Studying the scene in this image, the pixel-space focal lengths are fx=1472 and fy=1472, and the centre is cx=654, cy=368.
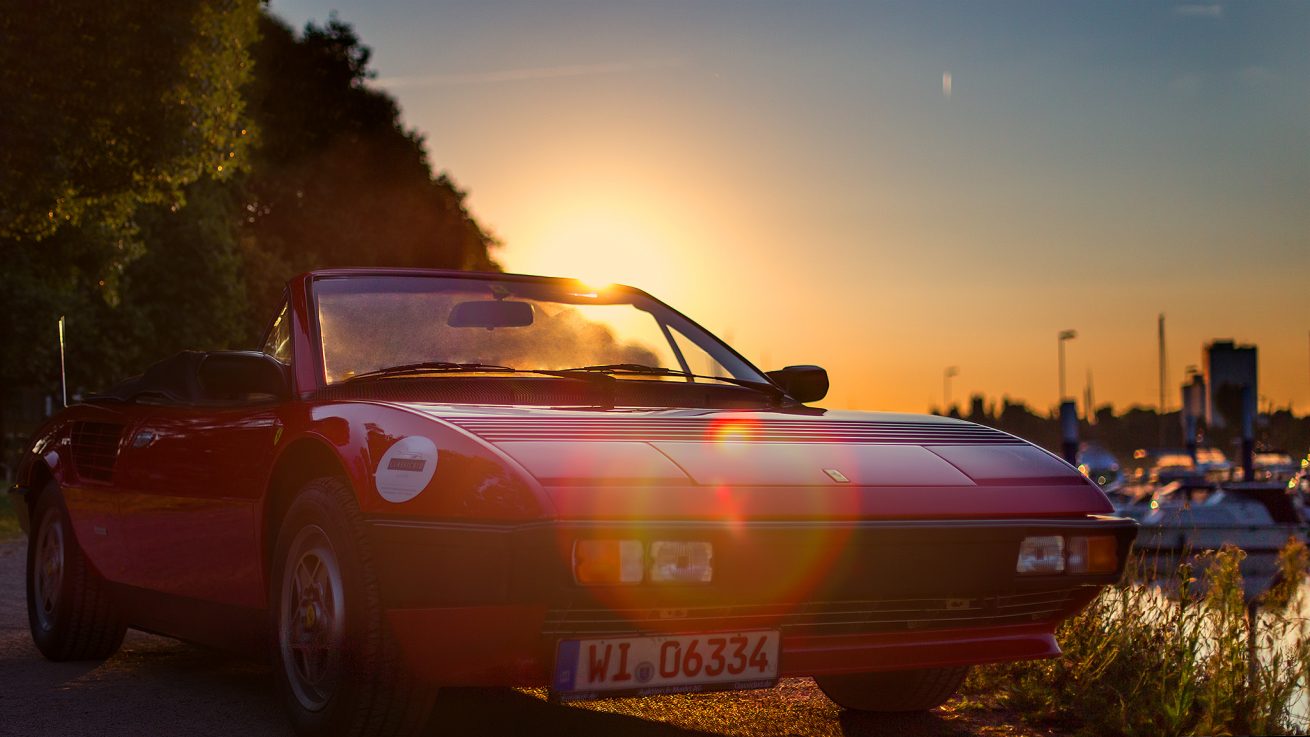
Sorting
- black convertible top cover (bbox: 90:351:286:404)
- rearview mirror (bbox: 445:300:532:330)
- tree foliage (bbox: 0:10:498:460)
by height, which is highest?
tree foliage (bbox: 0:10:498:460)

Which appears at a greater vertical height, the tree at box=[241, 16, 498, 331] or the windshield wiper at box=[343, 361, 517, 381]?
the tree at box=[241, 16, 498, 331]

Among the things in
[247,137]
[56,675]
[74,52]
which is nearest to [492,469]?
[56,675]

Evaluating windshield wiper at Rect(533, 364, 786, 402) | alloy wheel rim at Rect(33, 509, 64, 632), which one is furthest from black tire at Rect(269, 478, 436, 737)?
alloy wheel rim at Rect(33, 509, 64, 632)

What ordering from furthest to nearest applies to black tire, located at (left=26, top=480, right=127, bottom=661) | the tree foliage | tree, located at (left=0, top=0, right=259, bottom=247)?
1. the tree foliage
2. tree, located at (left=0, top=0, right=259, bottom=247)
3. black tire, located at (left=26, top=480, right=127, bottom=661)

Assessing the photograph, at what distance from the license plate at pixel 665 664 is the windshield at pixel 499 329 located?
1443 millimetres

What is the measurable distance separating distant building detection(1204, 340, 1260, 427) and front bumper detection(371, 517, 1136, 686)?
3792cm

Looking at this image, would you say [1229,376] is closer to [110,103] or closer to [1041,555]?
[110,103]

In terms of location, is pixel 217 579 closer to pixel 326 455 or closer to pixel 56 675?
pixel 326 455

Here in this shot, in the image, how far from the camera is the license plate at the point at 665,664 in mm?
3373

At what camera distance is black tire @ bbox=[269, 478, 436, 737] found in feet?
11.8

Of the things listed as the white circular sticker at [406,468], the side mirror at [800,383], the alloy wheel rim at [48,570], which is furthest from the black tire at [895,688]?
the alloy wheel rim at [48,570]

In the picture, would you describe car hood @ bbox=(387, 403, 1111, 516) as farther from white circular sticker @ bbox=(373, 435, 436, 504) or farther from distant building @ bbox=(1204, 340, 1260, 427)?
distant building @ bbox=(1204, 340, 1260, 427)

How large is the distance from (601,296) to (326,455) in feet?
5.75

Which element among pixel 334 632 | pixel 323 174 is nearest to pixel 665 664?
pixel 334 632
